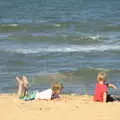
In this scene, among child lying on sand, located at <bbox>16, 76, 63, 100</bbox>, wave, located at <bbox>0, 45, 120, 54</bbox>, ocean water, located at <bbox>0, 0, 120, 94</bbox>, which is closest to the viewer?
child lying on sand, located at <bbox>16, 76, 63, 100</bbox>

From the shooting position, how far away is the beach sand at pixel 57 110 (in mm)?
11375

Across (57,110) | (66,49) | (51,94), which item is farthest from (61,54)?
(57,110)

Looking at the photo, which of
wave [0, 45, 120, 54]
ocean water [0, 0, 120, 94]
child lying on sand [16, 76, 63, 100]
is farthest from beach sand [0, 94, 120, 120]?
wave [0, 45, 120, 54]

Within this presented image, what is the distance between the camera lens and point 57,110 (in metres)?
11.9

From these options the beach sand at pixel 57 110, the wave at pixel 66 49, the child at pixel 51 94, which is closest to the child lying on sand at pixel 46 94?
the child at pixel 51 94

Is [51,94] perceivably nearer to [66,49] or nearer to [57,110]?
[57,110]

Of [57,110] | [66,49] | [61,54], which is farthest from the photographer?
[66,49]

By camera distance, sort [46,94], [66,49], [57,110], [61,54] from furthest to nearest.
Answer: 1. [66,49]
2. [61,54]
3. [46,94]
4. [57,110]

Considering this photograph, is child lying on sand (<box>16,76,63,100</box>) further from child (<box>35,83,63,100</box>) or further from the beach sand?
the beach sand

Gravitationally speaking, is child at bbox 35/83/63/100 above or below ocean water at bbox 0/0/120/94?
below

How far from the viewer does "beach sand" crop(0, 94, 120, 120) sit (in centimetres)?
1138

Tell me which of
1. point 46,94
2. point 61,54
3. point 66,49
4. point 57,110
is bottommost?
point 57,110

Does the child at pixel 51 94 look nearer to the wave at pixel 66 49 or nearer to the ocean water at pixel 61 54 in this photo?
the ocean water at pixel 61 54

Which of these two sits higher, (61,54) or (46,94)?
(61,54)
